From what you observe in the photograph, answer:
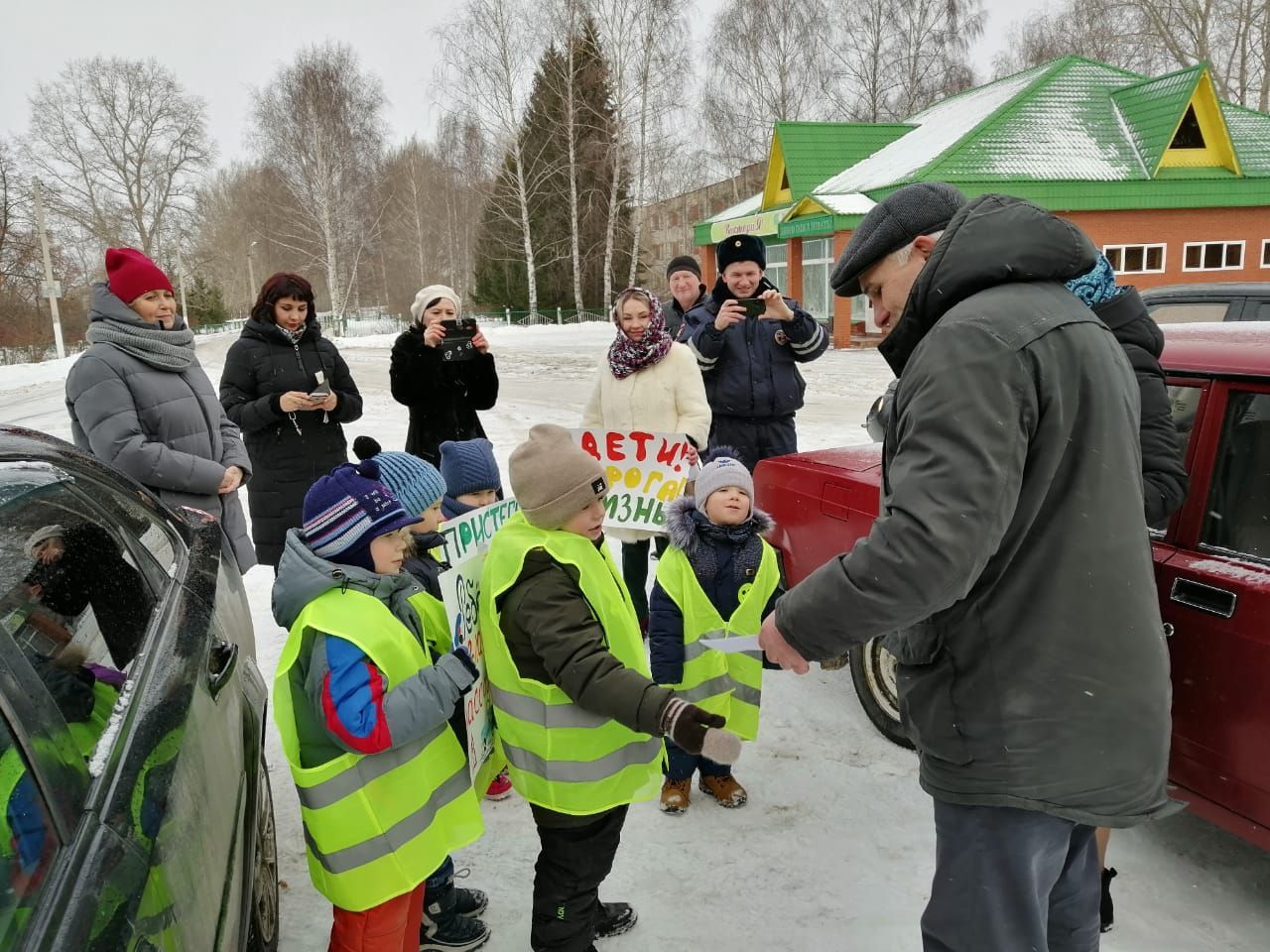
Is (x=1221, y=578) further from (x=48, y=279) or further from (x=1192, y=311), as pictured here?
(x=48, y=279)

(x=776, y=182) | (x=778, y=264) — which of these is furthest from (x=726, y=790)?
(x=776, y=182)

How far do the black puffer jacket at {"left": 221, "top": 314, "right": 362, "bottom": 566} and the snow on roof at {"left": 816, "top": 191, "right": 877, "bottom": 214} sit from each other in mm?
18141

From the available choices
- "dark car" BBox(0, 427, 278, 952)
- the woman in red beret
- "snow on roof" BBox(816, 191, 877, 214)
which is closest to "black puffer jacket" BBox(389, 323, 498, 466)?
the woman in red beret

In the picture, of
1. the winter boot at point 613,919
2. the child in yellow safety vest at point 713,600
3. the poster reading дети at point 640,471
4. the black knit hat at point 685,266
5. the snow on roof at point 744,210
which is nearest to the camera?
the winter boot at point 613,919

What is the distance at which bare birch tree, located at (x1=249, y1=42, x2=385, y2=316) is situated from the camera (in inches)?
1420

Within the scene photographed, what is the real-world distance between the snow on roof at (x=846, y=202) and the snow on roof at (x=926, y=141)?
270 millimetres

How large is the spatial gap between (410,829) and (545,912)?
1.50 ft

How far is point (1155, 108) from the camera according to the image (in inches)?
834

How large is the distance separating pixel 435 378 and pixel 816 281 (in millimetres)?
21620

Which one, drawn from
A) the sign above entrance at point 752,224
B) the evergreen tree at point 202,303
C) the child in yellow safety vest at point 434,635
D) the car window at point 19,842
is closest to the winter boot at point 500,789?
the child in yellow safety vest at point 434,635

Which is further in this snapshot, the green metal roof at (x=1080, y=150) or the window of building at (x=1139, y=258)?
the window of building at (x=1139, y=258)

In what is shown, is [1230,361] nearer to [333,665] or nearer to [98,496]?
[333,665]

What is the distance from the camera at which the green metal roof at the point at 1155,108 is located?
2036cm

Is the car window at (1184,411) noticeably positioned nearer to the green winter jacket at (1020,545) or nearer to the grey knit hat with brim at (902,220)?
the green winter jacket at (1020,545)
